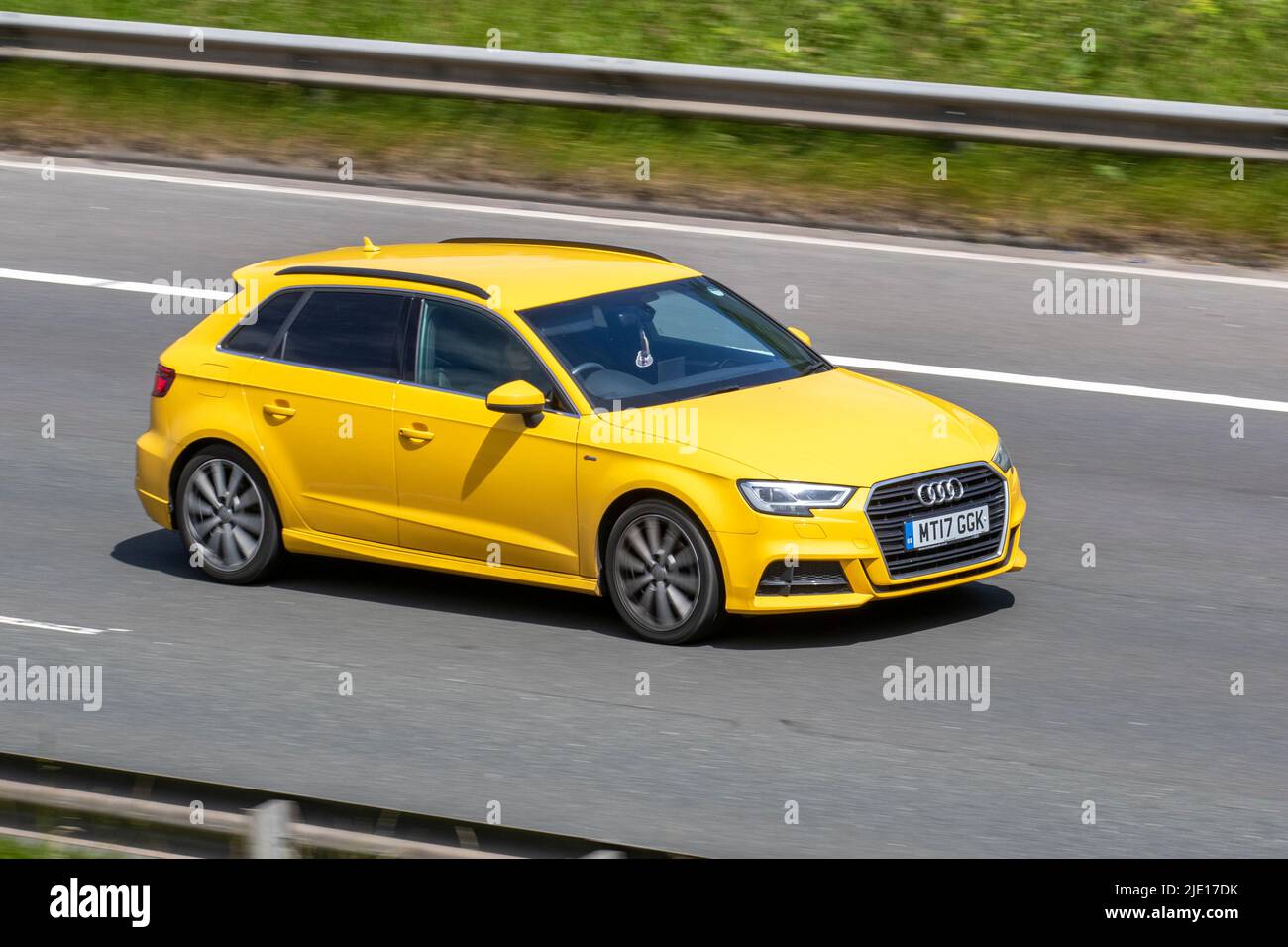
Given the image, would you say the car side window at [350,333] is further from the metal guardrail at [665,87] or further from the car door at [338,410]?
the metal guardrail at [665,87]

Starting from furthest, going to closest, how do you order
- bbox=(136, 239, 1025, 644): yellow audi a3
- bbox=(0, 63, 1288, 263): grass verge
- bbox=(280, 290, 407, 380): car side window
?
bbox=(0, 63, 1288, 263): grass verge, bbox=(280, 290, 407, 380): car side window, bbox=(136, 239, 1025, 644): yellow audi a3

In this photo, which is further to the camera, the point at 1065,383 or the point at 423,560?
Answer: the point at 1065,383

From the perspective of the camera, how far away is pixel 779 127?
16.7m

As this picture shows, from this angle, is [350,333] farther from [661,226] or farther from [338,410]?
[661,226]

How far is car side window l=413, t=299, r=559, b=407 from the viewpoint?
9.82m

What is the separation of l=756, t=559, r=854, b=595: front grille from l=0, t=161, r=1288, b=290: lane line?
22.0ft

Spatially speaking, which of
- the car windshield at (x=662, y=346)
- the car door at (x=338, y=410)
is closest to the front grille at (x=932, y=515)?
A: the car windshield at (x=662, y=346)

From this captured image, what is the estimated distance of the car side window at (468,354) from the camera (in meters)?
9.82

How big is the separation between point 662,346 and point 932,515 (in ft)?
5.24

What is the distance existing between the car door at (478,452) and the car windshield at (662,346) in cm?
19

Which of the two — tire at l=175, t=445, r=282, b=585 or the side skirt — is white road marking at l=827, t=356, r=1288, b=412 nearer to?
the side skirt

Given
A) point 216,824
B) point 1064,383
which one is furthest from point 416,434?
point 1064,383

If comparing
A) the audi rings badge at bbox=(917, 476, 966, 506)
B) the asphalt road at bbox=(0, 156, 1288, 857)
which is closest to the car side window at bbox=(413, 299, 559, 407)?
the asphalt road at bbox=(0, 156, 1288, 857)
